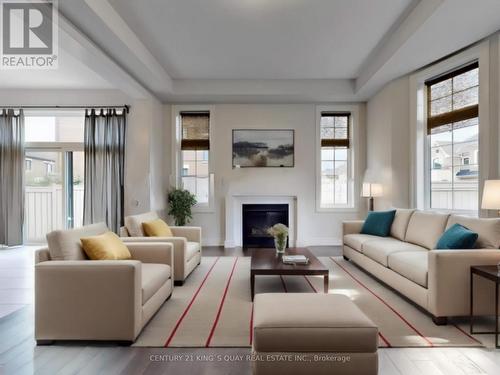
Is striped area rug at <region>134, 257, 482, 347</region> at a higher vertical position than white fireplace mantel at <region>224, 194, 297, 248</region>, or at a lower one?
lower

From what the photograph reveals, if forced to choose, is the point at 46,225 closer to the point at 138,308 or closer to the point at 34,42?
the point at 34,42

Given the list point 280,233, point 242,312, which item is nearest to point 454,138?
point 280,233

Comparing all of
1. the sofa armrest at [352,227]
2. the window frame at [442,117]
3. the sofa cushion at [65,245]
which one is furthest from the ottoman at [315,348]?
the sofa armrest at [352,227]

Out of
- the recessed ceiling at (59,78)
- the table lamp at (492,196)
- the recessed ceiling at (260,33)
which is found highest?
the recessed ceiling at (260,33)

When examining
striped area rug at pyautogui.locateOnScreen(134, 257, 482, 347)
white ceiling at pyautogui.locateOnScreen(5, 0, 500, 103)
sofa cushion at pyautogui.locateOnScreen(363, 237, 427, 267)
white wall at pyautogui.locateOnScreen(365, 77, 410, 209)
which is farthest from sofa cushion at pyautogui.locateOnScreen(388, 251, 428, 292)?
white ceiling at pyautogui.locateOnScreen(5, 0, 500, 103)

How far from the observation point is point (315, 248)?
633 cm

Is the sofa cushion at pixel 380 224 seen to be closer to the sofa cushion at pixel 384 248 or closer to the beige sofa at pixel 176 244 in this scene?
the sofa cushion at pixel 384 248

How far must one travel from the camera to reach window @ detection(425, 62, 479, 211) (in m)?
4.31

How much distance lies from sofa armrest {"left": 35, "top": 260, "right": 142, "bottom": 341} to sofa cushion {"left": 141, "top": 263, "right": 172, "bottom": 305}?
9.3 inches

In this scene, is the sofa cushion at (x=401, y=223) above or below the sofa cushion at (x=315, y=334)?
above

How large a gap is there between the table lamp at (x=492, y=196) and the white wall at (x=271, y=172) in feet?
11.0

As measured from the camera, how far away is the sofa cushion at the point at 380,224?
192 inches

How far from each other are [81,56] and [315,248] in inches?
193

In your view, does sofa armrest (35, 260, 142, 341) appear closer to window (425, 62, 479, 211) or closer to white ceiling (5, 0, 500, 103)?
white ceiling (5, 0, 500, 103)
